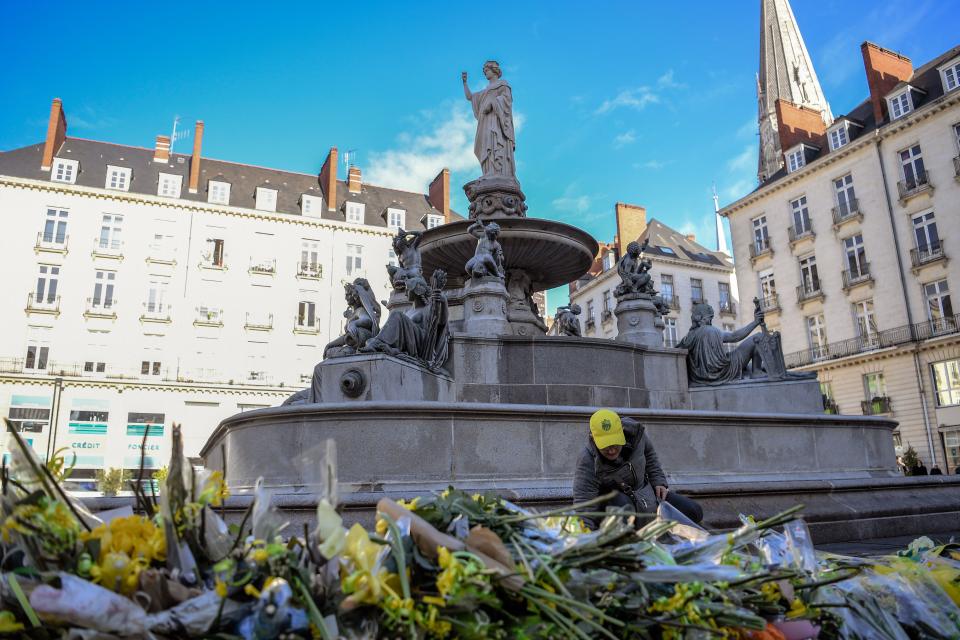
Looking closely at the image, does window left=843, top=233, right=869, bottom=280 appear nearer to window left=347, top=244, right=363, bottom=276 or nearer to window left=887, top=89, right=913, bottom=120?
window left=887, top=89, right=913, bottom=120

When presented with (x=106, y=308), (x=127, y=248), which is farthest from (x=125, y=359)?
(x=127, y=248)

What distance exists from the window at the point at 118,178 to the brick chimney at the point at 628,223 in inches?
1299

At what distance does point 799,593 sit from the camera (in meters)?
2.40

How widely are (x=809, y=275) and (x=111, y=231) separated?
40.7 metres

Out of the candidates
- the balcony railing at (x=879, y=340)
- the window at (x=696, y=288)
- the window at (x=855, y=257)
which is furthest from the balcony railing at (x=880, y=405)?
the window at (x=696, y=288)

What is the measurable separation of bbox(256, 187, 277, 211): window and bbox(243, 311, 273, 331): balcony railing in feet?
23.2

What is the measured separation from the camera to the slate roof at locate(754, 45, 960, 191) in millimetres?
35969

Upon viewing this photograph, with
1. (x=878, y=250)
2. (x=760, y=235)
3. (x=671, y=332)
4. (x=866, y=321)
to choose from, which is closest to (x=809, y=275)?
(x=878, y=250)

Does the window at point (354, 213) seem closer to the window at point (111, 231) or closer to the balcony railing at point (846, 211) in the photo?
the window at point (111, 231)

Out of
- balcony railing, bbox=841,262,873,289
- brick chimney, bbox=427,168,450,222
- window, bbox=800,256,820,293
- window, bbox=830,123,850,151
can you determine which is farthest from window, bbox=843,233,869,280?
brick chimney, bbox=427,168,450,222

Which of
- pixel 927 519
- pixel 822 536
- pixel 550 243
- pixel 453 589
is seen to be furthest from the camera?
pixel 550 243

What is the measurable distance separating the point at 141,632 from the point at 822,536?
7777mm

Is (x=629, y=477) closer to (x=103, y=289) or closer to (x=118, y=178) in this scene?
(x=103, y=289)

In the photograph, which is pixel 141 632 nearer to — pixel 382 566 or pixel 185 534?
pixel 185 534
